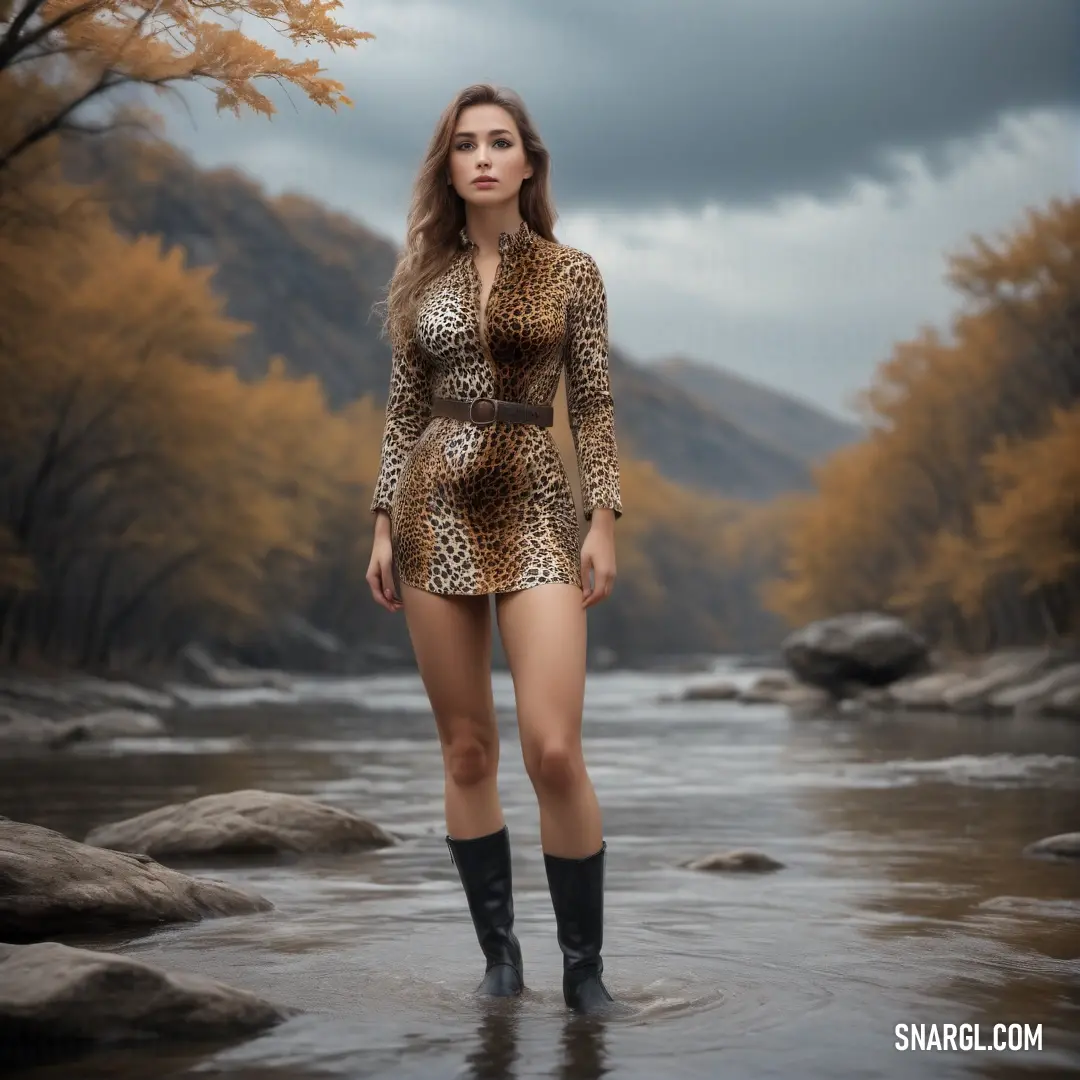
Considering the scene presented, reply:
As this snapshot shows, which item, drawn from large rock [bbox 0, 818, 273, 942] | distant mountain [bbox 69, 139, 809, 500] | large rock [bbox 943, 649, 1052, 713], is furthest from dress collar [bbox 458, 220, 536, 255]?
distant mountain [bbox 69, 139, 809, 500]

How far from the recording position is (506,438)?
464 centimetres

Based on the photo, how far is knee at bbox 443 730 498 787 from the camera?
15.4 ft

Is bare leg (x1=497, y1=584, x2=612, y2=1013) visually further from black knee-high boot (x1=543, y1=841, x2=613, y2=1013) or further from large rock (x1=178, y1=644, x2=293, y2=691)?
large rock (x1=178, y1=644, x2=293, y2=691)

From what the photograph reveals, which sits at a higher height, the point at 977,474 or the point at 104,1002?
the point at 977,474

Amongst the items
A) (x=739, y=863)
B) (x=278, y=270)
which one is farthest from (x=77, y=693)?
(x=278, y=270)

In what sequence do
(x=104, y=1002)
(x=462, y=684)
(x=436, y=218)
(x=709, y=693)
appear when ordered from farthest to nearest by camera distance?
(x=709, y=693)
(x=436, y=218)
(x=462, y=684)
(x=104, y=1002)

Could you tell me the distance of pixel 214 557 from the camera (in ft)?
106

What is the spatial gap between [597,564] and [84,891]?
1.94m

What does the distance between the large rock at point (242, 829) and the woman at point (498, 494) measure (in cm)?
312

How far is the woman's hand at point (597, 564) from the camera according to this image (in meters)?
4.50

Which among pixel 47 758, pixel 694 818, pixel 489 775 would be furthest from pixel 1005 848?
pixel 47 758

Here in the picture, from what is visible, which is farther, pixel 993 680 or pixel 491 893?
pixel 993 680

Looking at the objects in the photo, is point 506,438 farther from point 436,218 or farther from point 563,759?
point 563,759

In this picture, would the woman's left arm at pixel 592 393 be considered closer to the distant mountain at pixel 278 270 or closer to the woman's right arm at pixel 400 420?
the woman's right arm at pixel 400 420
